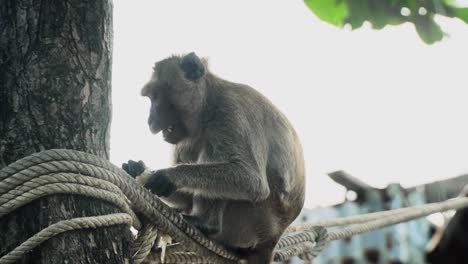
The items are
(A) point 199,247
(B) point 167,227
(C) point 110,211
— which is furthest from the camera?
(A) point 199,247

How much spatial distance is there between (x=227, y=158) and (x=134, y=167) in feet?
3.14

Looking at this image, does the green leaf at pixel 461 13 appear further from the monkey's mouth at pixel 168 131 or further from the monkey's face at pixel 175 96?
the monkey's mouth at pixel 168 131

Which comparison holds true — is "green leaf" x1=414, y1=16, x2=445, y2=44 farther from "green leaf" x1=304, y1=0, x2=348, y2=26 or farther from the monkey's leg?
the monkey's leg

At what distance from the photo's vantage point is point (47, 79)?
2697 mm

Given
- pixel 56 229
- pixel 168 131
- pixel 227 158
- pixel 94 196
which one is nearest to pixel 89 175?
pixel 94 196

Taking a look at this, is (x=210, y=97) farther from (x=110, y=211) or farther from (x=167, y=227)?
(x=110, y=211)

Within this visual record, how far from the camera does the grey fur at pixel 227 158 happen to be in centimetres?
458

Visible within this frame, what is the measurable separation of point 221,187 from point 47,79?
6.63 feet

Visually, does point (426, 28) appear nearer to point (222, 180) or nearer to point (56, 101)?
point (222, 180)

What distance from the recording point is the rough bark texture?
8.07 feet

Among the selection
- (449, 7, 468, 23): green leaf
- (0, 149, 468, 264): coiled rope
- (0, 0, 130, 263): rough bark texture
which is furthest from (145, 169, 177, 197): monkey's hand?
(449, 7, 468, 23): green leaf

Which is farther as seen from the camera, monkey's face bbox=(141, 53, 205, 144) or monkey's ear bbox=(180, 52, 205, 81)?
monkey's ear bbox=(180, 52, 205, 81)

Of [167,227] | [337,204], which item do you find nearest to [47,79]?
[167,227]

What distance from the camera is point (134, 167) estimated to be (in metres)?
4.05
